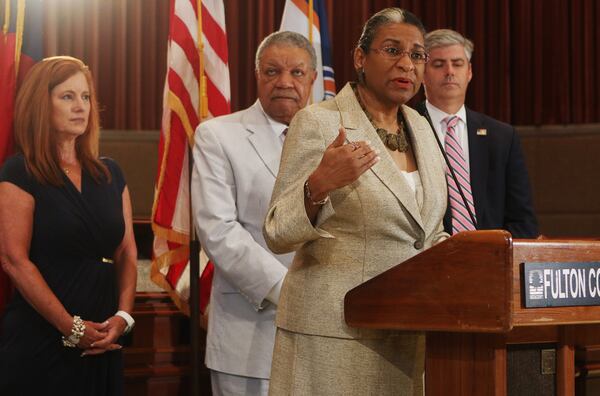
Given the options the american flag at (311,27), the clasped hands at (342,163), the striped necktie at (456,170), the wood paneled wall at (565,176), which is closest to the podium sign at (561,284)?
the clasped hands at (342,163)

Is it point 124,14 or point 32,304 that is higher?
point 124,14

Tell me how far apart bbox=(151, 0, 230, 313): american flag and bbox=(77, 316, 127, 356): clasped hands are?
0.92 meters

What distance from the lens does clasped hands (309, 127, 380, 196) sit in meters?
1.78

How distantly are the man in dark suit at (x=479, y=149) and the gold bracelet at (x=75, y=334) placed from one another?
130 cm

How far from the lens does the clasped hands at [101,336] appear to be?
291 centimetres

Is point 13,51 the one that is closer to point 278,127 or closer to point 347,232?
point 278,127

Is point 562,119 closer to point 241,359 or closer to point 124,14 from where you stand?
point 124,14

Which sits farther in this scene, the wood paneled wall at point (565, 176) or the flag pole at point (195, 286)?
the wood paneled wall at point (565, 176)

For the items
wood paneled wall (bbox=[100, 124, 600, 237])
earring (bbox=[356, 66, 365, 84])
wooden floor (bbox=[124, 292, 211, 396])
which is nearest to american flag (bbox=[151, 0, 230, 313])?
wooden floor (bbox=[124, 292, 211, 396])

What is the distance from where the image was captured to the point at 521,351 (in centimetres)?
175

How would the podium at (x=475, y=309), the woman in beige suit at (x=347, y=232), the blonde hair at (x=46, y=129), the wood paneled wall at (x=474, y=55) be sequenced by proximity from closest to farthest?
the podium at (x=475, y=309) < the woman in beige suit at (x=347, y=232) < the blonde hair at (x=46, y=129) < the wood paneled wall at (x=474, y=55)

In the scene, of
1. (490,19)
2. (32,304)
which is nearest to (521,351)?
(32,304)

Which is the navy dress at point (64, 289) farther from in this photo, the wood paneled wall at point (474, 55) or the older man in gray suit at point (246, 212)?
the wood paneled wall at point (474, 55)

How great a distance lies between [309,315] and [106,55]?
3.62 m
